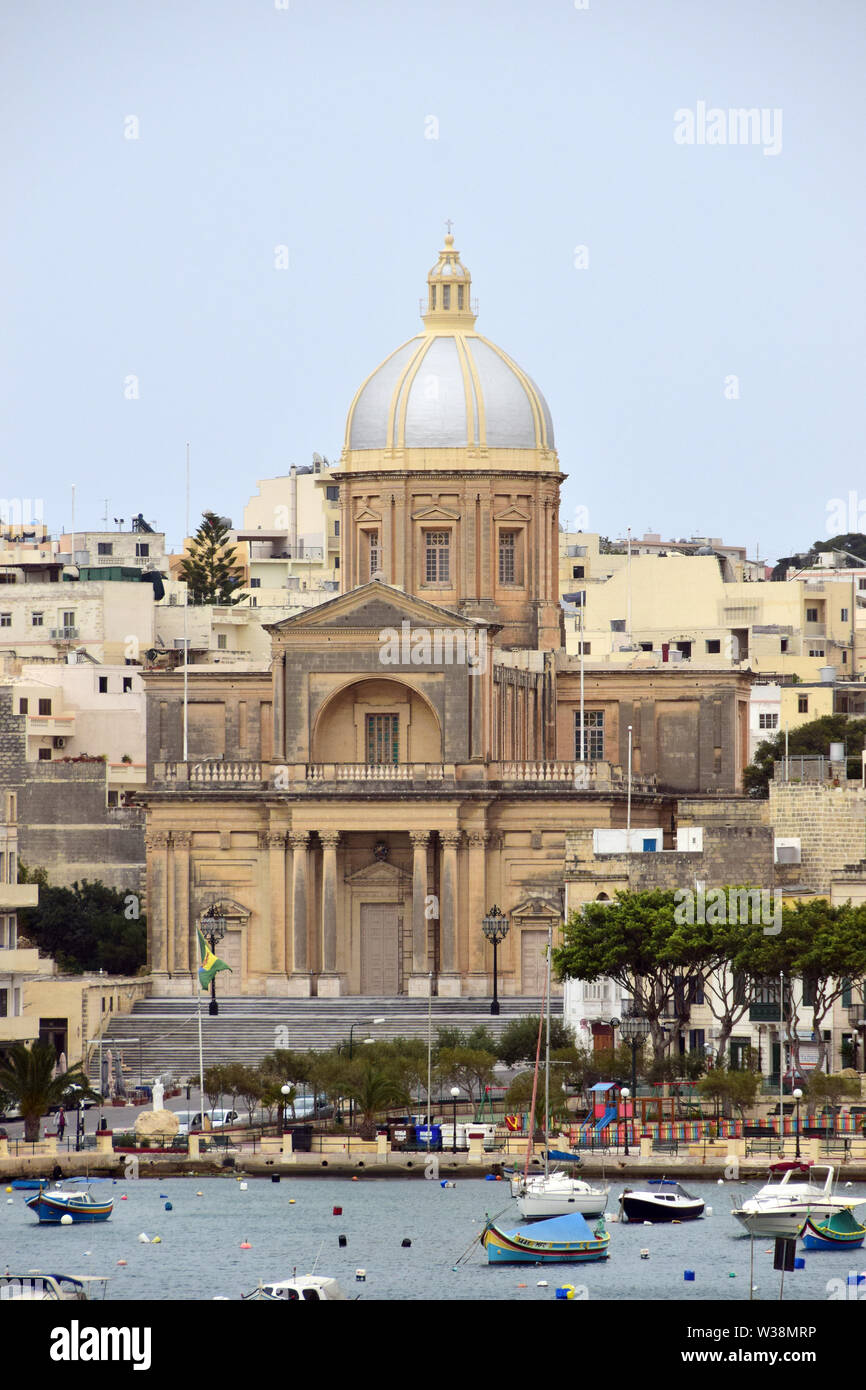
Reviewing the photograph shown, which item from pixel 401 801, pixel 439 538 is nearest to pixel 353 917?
pixel 401 801

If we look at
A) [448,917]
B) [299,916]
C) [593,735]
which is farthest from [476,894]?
[593,735]

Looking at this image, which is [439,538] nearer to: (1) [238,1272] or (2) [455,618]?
(2) [455,618]

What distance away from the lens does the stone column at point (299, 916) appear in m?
107

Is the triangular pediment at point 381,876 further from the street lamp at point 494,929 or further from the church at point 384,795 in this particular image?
the street lamp at point 494,929

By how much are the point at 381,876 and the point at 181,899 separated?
5990 mm

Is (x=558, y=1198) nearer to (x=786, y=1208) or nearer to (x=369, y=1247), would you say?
(x=369, y=1247)

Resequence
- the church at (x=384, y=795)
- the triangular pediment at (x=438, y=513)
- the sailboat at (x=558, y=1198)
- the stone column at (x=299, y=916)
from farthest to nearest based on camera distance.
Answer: the triangular pediment at (x=438, y=513) → the church at (x=384, y=795) → the stone column at (x=299, y=916) → the sailboat at (x=558, y=1198)

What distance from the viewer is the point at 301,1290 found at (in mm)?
61719

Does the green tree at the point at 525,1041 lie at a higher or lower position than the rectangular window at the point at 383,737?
lower

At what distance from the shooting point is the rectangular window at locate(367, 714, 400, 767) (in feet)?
364

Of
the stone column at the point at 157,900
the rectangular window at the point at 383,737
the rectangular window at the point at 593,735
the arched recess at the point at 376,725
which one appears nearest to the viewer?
the stone column at the point at 157,900

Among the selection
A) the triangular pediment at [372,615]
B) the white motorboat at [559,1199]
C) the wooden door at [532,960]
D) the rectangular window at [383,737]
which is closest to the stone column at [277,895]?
the rectangular window at [383,737]

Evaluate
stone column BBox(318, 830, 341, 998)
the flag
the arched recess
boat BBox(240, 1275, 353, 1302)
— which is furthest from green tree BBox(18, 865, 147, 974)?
boat BBox(240, 1275, 353, 1302)

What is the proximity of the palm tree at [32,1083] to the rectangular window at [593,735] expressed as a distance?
34.9 m
